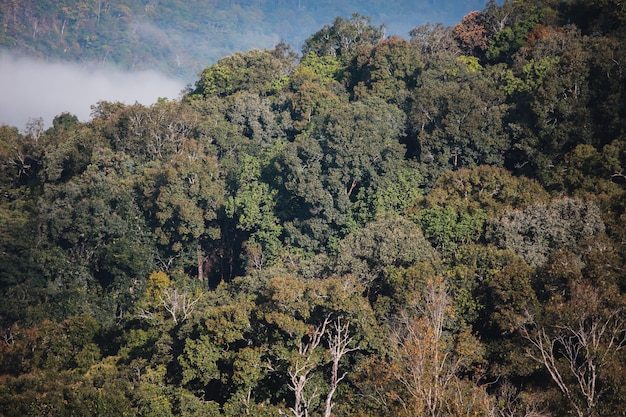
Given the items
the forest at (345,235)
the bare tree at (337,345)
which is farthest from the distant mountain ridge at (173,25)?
the bare tree at (337,345)

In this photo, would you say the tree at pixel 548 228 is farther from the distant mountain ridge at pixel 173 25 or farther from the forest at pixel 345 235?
the distant mountain ridge at pixel 173 25

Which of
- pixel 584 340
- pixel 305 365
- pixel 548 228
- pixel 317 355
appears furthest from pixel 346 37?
pixel 584 340

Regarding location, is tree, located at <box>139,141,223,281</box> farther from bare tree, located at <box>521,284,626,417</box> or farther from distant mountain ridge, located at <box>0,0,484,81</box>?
distant mountain ridge, located at <box>0,0,484,81</box>

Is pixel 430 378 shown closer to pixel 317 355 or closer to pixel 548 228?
pixel 317 355

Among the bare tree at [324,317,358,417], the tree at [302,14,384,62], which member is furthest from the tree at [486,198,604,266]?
the tree at [302,14,384,62]

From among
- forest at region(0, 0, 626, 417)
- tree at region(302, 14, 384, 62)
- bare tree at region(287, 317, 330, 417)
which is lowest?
bare tree at region(287, 317, 330, 417)

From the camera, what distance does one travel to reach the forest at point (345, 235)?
22.6 m

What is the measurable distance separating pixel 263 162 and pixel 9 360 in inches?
727

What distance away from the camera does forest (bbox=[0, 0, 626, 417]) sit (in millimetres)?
22578

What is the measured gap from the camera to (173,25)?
4205 inches

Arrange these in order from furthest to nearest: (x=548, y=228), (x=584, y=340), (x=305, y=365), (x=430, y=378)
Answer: (x=548, y=228)
(x=305, y=365)
(x=584, y=340)
(x=430, y=378)

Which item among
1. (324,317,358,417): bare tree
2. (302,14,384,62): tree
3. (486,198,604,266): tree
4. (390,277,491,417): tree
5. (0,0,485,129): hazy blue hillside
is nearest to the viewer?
(390,277,491,417): tree

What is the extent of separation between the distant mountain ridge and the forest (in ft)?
113

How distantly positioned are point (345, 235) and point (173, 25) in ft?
264
